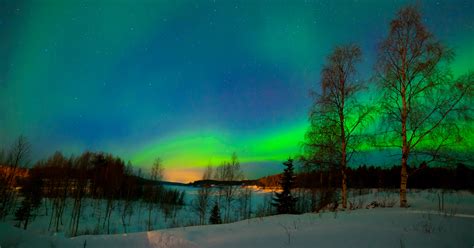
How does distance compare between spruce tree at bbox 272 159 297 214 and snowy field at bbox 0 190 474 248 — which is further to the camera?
spruce tree at bbox 272 159 297 214

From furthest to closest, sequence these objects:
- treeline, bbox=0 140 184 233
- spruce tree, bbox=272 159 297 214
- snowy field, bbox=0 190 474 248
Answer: treeline, bbox=0 140 184 233 → spruce tree, bbox=272 159 297 214 → snowy field, bbox=0 190 474 248

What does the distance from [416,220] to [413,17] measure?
36.8ft

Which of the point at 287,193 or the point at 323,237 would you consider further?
the point at 287,193

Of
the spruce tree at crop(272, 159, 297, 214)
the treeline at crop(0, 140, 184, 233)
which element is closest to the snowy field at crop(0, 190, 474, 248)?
the spruce tree at crop(272, 159, 297, 214)

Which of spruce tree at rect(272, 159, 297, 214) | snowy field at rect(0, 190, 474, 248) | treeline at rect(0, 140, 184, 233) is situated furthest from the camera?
treeline at rect(0, 140, 184, 233)

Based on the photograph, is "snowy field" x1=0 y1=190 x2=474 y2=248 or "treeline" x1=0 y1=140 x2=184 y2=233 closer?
"snowy field" x1=0 y1=190 x2=474 y2=248

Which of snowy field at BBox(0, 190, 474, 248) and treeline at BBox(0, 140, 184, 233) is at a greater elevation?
snowy field at BBox(0, 190, 474, 248)

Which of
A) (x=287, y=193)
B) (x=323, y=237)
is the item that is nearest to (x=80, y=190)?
(x=287, y=193)

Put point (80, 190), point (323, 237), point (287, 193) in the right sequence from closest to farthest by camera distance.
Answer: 1. point (323, 237)
2. point (287, 193)
3. point (80, 190)

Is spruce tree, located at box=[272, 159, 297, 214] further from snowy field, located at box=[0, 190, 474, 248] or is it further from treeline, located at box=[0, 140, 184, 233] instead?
treeline, located at box=[0, 140, 184, 233]

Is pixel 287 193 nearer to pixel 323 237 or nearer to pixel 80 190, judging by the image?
pixel 323 237

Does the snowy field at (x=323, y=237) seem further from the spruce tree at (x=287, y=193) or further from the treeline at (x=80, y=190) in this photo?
the treeline at (x=80, y=190)

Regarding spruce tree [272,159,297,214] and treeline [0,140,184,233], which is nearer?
spruce tree [272,159,297,214]

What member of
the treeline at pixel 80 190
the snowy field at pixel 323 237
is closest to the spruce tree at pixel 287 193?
the snowy field at pixel 323 237
